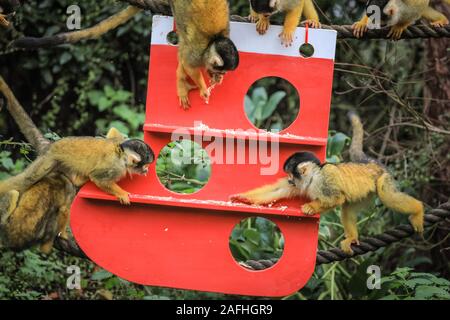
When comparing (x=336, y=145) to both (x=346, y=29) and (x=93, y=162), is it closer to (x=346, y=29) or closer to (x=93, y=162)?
(x=346, y=29)


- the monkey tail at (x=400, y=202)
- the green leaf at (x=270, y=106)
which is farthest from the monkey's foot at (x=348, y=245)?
the green leaf at (x=270, y=106)

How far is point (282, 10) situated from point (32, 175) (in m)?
1.91

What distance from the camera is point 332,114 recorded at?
9.72m

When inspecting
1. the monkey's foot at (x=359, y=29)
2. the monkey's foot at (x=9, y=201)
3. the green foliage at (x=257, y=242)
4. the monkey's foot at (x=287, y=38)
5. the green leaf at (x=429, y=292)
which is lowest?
the green leaf at (x=429, y=292)

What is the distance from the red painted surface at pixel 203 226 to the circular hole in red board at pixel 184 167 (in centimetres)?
98

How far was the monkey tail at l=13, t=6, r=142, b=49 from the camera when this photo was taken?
14.8ft

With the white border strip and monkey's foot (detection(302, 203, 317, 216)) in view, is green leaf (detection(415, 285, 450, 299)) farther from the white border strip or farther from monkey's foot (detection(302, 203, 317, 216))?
the white border strip

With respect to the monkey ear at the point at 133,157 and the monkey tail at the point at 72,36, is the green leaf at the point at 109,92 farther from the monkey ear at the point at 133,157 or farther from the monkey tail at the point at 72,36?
the monkey ear at the point at 133,157

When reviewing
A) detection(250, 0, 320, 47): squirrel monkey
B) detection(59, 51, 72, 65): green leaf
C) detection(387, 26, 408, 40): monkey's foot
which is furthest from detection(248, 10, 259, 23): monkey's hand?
detection(59, 51, 72, 65): green leaf

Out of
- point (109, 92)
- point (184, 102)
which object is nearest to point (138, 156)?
point (184, 102)

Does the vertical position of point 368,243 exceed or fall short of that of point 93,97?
it falls short

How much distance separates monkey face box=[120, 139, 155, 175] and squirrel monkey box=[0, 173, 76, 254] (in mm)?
486

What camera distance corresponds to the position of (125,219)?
14.9ft

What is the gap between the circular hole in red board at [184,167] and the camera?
5902 millimetres
